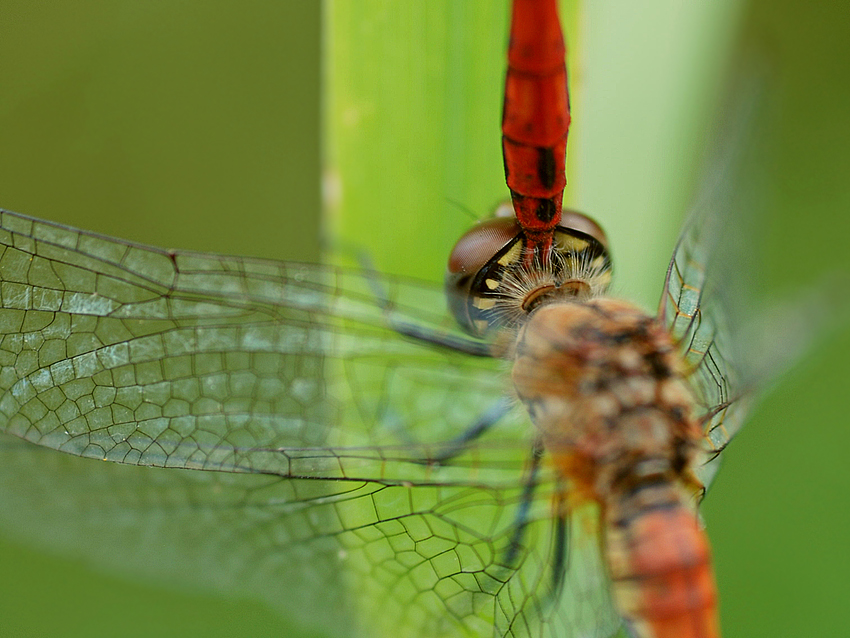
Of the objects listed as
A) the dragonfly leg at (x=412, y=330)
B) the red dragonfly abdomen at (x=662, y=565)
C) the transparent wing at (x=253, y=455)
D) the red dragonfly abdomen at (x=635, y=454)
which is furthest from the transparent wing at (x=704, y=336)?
the dragonfly leg at (x=412, y=330)

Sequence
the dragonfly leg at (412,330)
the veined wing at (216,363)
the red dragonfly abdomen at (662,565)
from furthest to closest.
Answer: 1. the dragonfly leg at (412,330)
2. the veined wing at (216,363)
3. the red dragonfly abdomen at (662,565)

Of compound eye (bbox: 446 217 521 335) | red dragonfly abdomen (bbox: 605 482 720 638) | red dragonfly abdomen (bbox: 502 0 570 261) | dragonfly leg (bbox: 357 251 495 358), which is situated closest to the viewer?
red dragonfly abdomen (bbox: 502 0 570 261)

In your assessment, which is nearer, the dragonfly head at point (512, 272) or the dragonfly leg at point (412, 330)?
the dragonfly head at point (512, 272)

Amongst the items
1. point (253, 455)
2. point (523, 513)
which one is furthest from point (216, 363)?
point (523, 513)

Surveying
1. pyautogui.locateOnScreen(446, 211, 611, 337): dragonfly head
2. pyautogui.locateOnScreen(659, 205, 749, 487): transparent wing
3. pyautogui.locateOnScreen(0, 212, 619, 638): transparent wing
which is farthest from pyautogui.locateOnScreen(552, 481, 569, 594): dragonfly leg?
pyautogui.locateOnScreen(446, 211, 611, 337): dragonfly head

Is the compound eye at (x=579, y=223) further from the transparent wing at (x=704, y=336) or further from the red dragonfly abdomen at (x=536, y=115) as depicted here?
the transparent wing at (x=704, y=336)

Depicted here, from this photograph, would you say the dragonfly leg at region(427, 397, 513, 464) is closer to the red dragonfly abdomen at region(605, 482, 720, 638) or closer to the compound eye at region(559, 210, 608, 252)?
the compound eye at region(559, 210, 608, 252)
